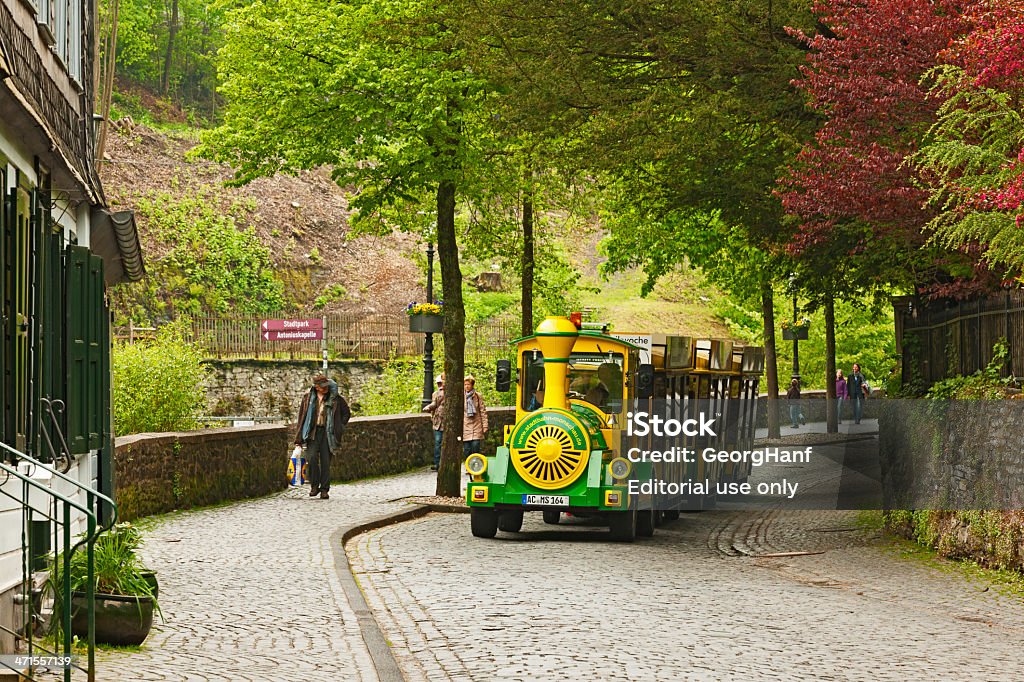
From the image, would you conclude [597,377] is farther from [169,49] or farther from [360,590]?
[169,49]

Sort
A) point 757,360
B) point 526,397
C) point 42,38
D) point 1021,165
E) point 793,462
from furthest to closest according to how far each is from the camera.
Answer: point 793,462 < point 757,360 < point 526,397 < point 42,38 < point 1021,165

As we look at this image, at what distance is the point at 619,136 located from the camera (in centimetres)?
1756

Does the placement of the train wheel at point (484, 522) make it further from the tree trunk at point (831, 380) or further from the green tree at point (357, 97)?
the tree trunk at point (831, 380)

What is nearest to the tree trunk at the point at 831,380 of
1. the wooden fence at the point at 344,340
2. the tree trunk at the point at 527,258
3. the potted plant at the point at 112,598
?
the wooden fence at the point at 344,340

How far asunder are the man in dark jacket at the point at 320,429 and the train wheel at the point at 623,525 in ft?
19.9

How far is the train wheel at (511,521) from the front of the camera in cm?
1805

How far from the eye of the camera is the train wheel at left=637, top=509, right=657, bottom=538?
17953 millimetres

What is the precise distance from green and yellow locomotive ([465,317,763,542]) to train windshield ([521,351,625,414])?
0.01 meters

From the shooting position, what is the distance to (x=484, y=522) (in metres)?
17.5

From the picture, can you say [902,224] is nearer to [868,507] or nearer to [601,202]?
[868,507]

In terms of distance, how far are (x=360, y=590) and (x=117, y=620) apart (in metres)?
3.54

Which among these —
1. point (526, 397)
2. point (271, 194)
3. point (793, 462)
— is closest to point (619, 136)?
point (526, 397)

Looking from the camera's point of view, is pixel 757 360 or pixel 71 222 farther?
pixel 757 360

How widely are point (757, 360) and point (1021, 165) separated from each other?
591 inches
